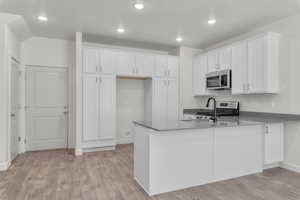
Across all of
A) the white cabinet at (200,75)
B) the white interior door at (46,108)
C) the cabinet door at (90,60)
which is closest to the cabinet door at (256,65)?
the white cabinet at (200,75)

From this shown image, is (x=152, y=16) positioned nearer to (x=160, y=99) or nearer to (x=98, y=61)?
(x=98, y=61)

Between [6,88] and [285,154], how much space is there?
515 cm

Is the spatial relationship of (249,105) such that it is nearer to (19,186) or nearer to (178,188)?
(178,188)

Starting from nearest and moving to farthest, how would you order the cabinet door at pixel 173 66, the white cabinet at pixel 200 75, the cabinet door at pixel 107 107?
1. the cabinet door at pixel 107 107
2. the white cabinet at pixel 200 75
3. the cabinet door at pixel 173 66

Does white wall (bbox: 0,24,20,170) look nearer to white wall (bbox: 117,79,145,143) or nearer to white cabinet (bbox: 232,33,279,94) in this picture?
white wall (bbox: 117,79,145,143)

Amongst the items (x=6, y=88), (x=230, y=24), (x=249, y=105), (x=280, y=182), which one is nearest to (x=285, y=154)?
(x=280, y=182)

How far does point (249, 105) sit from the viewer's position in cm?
405

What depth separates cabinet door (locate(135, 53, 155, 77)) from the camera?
4781 mm

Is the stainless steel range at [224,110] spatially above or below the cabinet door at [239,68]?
below

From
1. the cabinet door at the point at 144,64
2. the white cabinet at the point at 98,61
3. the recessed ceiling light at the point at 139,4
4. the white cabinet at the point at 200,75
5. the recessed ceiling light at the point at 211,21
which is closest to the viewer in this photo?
the recessed ceiling light at the point at 139,4

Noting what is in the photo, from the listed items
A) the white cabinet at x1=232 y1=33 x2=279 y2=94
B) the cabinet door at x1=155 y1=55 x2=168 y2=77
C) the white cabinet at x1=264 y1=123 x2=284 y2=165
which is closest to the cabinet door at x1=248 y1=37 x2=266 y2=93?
the white cabinet at x1=232 y1=33 x2=279 y2=94

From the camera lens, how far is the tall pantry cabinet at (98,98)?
4.34 m

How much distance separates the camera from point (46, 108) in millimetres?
4660

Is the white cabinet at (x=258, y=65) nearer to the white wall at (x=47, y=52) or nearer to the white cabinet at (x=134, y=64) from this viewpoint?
the white cabinet at (x=134, y=64)
